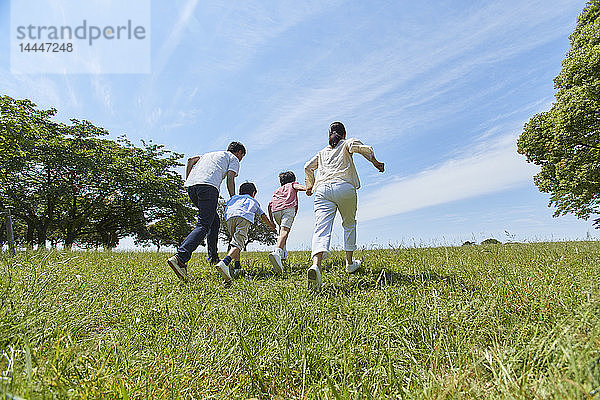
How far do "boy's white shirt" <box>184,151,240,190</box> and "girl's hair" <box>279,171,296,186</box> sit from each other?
1771mm

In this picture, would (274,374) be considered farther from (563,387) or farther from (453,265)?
(453,265)

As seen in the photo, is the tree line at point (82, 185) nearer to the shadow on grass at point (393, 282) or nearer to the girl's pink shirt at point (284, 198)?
the girl's pink shirt at point (284, 198)

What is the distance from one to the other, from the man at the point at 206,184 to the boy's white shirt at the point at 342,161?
1776mm

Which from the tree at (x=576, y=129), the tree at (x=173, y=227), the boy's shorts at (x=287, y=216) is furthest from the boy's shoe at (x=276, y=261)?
the tree at (x=173, y=227)

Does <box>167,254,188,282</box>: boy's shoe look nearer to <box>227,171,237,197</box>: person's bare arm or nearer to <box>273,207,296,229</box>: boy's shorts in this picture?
<box>227,171,237,197</box>: person's bare arm

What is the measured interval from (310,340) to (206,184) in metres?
3.69

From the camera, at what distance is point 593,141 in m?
17.0

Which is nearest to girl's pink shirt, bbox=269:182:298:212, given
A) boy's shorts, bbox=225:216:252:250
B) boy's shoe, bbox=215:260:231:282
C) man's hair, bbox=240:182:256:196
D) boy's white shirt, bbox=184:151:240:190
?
man's hair, bbox=240:182:256:196

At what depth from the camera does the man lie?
5.44 m

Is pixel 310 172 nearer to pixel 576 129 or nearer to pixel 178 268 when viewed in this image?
pixel 178 268

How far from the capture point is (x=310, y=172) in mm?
5805

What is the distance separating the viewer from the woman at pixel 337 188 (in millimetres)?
4961

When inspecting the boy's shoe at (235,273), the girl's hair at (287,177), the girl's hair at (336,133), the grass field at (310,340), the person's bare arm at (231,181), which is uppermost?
the girl's hair at (336,133)

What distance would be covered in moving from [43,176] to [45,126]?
14.9 ft
